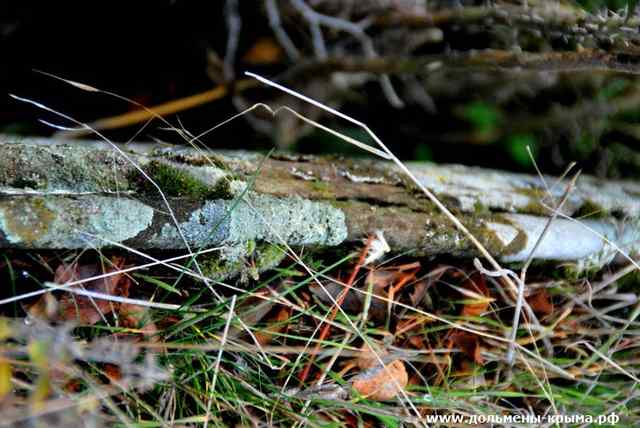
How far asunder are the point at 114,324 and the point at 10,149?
0.45 metres

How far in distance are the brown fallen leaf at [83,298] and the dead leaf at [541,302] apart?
1143mm

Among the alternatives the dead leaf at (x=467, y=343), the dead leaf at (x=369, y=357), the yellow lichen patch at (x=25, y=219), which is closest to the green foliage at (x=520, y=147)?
the dead leaf at (x=467, y=343)

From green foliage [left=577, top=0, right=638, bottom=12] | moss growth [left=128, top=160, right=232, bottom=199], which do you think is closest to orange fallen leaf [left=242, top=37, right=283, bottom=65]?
green foliage [left=577, top=0, right=638, bottom=12]

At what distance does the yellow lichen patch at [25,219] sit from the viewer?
112 centimetres

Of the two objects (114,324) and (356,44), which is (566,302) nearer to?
(114,324)

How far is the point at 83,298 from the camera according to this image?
4.21ft

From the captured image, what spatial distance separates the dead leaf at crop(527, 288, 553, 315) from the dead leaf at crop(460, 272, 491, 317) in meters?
0.15

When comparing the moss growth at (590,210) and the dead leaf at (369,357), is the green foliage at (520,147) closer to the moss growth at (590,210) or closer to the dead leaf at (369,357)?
the moss growth at (590,210)

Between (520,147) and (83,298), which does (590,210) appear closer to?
(520,147)

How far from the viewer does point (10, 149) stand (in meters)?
1.21

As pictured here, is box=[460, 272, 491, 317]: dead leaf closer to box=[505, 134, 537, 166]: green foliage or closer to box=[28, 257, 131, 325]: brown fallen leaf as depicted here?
box=[28, 257, 131, 325]: brown fallen leaf

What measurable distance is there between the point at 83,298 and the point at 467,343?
1.01 m

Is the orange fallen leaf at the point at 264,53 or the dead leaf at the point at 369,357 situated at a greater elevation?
the orange fallen leaf at the point at 264,53

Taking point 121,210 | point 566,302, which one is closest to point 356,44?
point 566,302
